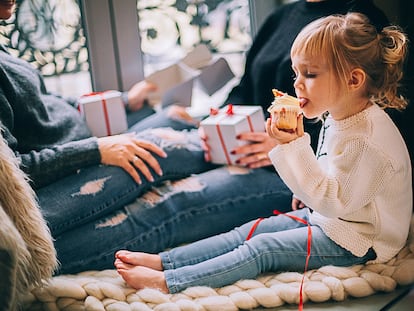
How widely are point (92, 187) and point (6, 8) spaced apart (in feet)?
1.02

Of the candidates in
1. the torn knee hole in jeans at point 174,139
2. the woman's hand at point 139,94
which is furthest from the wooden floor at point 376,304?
the woman's hand at point 139,94

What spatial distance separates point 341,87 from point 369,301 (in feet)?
1.06

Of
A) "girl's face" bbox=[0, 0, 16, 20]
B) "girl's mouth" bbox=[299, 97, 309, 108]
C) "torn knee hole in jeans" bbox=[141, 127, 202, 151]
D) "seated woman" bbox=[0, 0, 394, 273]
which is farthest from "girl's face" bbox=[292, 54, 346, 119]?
"girl's face" bbox=[0, 0, 16, 20]

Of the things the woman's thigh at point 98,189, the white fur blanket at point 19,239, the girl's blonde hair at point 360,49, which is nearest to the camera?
the white fur blanket at point 19,239

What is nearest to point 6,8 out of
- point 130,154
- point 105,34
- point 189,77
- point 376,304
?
point 105,34

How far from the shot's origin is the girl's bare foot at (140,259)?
91 cm

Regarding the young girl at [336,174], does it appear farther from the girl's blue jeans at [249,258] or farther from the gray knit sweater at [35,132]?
the gray knit sweater at [35,132]

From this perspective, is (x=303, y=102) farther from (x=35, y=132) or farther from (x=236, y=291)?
(x=35, y=132)

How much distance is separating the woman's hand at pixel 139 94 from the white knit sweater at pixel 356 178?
381 millimetres

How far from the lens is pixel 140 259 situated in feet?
3.00

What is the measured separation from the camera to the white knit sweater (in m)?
0.84

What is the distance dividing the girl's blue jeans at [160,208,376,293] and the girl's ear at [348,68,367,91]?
9.1 inches

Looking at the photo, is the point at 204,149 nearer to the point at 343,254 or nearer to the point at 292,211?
the point at 292,211

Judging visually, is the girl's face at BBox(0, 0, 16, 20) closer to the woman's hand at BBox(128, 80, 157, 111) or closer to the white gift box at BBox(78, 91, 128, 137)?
the white gift box at BBox(78, 91, 128, 137)
